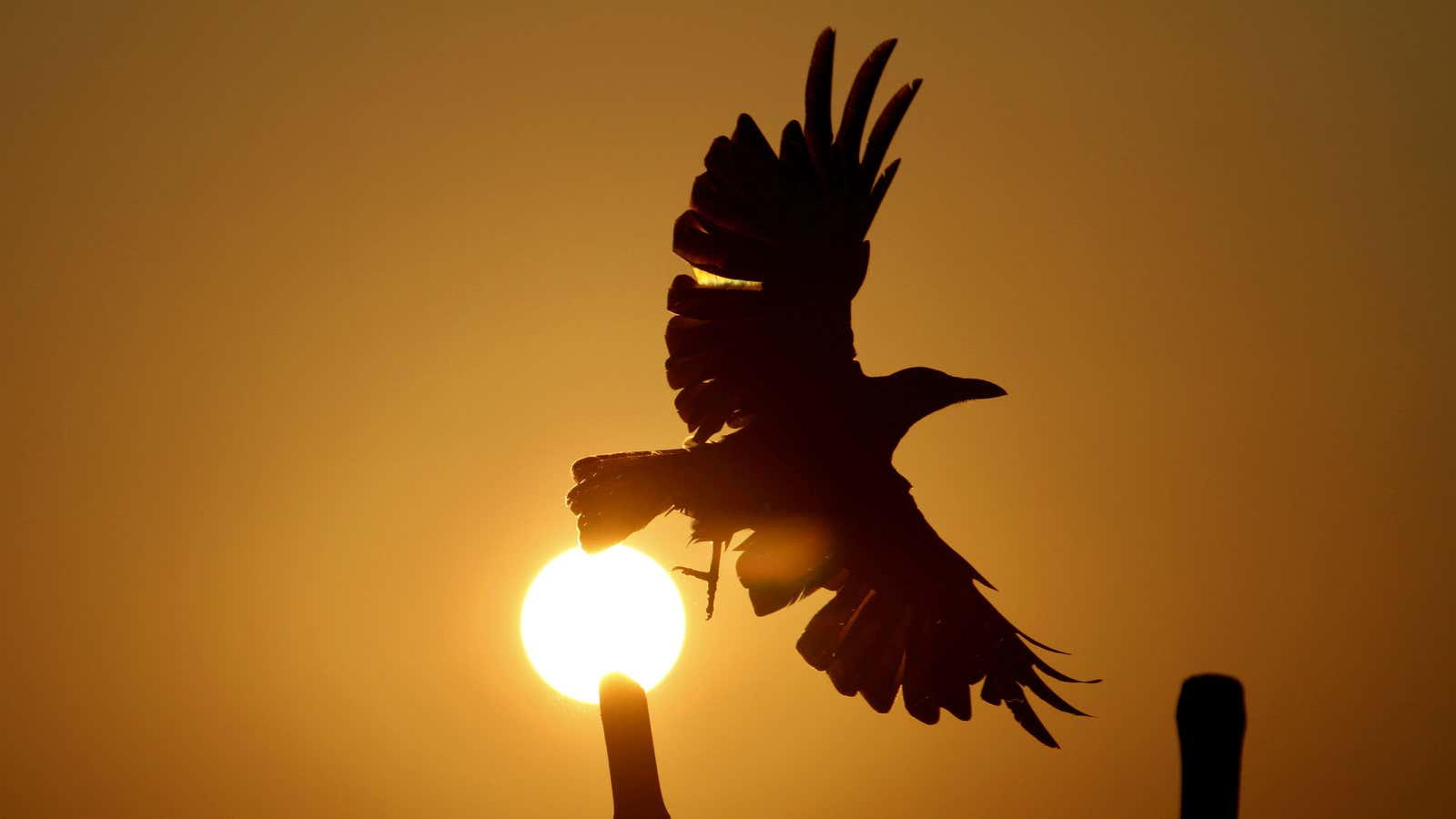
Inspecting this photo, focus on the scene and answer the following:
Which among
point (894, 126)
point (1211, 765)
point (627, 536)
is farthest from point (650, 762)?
point (894, 126)

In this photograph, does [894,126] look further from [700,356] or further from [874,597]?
[874,597]

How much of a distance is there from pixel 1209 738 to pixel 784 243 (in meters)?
5.37

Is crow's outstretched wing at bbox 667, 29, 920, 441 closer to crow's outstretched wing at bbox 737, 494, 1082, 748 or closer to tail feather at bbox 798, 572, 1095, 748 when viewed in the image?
crow's outstretched wing at bbox 737, 494, 1082, 748

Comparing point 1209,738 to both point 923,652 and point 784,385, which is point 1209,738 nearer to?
point 784,385

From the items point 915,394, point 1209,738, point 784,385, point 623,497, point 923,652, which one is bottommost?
point 1209,738

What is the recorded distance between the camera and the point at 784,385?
7625mm

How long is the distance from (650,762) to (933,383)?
462 centimetres

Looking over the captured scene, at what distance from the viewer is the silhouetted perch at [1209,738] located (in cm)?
228

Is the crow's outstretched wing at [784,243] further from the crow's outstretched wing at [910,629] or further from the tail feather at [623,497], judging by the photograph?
the crow's outstretched wing at [910,629]

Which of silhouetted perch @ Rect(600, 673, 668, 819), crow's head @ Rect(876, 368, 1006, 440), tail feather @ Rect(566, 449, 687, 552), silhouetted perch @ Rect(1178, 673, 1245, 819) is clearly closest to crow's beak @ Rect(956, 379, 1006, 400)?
crow's head @ Rect(876, 368, 1006, 440)

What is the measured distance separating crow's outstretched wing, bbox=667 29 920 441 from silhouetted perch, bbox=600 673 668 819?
437 centimetres

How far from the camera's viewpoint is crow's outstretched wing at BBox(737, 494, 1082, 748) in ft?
26.1

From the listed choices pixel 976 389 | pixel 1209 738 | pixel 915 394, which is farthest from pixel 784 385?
pixel 1209 738

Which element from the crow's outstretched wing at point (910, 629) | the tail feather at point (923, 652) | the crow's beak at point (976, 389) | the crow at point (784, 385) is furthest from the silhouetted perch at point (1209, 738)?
the tail feather at point (923, 652)
